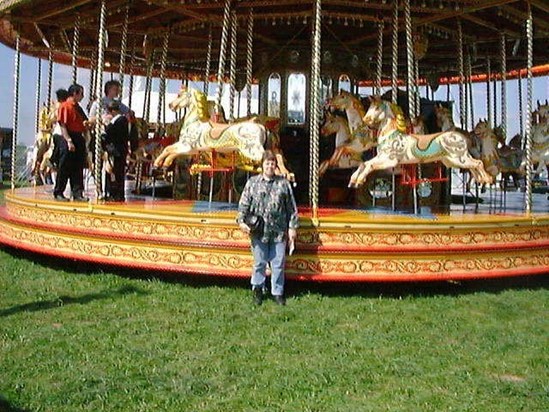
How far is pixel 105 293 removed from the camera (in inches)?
289

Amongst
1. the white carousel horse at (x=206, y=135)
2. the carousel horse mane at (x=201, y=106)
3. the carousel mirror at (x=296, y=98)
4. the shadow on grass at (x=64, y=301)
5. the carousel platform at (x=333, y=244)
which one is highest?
the carousel mirror at (x=296, y=98)

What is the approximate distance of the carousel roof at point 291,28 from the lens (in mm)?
10438

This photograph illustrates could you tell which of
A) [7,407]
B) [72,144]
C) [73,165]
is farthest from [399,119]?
[7,407]

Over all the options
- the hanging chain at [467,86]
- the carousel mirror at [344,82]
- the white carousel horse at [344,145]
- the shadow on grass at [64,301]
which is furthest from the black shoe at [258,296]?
the hanging chain at [467,86]

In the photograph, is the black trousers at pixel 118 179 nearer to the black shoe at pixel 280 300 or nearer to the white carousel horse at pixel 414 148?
the white carousel horse at pixel 414 148

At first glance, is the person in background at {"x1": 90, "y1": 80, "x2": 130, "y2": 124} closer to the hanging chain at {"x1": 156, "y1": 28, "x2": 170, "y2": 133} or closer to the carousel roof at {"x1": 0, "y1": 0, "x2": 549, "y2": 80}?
the carousel roof at {"x1": 0, "y1": 0, "x2": 549, "y2": 80}

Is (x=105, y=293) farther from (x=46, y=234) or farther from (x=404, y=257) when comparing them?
(x=404, y=257)

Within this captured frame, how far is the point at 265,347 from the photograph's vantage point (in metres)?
5.48

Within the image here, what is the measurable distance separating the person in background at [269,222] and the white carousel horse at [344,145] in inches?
134

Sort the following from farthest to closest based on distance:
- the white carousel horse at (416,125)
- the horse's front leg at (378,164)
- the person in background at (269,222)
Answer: the white carousel horse at (416,125), the horse's front leg at (378,164), the person in background at (269,222)

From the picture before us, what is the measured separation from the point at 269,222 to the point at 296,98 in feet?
19.5

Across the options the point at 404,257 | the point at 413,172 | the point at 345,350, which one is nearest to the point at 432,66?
the point at 413,172

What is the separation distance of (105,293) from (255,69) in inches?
293

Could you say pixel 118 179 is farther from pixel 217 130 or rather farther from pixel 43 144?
pixel 43 144
